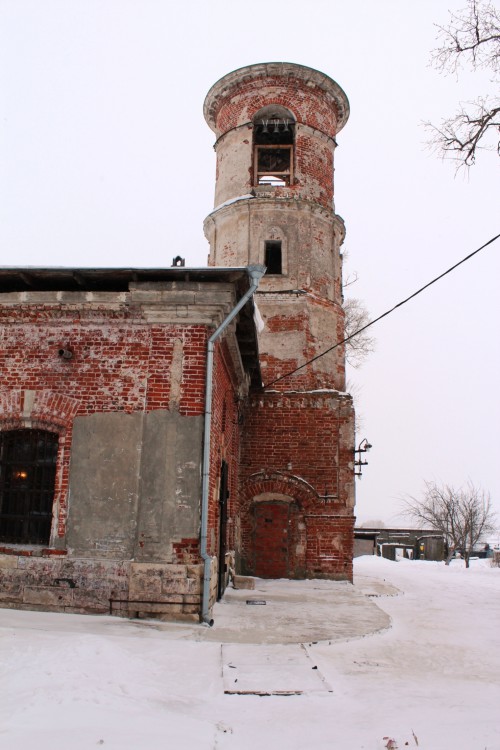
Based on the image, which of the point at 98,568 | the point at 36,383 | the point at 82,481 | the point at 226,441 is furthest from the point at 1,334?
the point at 226,441

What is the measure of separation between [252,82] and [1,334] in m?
10.8

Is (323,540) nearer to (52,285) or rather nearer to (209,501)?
(209,501)

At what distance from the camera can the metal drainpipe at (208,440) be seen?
766 centimetres

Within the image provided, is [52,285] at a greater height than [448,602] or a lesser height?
greater

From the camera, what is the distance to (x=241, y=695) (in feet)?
17.0

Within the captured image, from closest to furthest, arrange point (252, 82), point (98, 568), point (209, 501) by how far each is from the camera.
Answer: point (98, 568)
point (209, 501)
point (252, 82)

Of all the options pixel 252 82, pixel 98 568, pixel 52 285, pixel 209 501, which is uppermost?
pixel 252 82

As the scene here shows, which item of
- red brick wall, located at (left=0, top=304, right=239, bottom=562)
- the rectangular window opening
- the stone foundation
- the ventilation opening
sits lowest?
the stone foundation

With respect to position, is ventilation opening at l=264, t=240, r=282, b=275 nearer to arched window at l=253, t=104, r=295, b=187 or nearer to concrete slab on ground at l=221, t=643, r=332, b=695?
arched window at l=253, t=104, r=295, b=187

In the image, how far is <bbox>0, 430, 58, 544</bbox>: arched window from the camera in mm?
8227

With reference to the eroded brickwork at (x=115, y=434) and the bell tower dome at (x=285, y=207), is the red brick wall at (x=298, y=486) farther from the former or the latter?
the eroded brickwork at (x=115, y=434)

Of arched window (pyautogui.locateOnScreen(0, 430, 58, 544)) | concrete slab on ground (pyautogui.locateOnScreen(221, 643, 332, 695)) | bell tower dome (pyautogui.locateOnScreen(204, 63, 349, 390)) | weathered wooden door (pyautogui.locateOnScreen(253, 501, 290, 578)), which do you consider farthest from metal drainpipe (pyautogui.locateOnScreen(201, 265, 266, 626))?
bell tower dome (pyautogui.locateOnScreen(204, 63, 349, 390))

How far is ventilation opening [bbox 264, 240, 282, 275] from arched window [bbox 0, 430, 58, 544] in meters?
8.29

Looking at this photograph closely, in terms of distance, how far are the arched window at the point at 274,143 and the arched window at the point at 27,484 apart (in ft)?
32.0
